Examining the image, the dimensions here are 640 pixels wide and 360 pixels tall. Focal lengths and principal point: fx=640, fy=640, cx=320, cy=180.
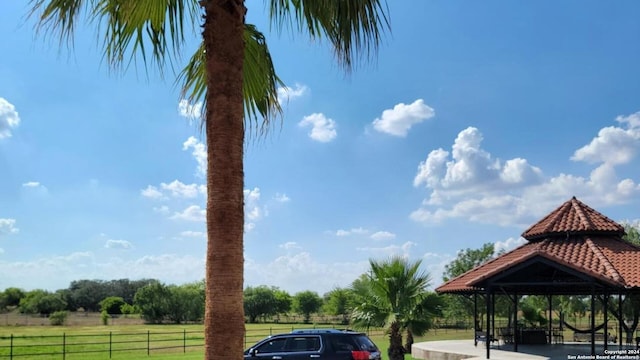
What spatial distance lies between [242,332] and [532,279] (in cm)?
1953

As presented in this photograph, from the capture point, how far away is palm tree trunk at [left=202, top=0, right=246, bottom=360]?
4750 mm

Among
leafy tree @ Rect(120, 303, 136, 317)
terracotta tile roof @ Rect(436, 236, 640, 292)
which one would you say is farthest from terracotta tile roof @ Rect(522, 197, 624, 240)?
leafy tree @ Rect(120, 303, 136, 317)

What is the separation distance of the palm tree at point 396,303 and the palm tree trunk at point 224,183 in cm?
1476

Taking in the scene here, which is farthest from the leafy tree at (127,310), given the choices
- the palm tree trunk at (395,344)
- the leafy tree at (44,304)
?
the palm tree trunk at (395,344)

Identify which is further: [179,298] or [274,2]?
[179,298]

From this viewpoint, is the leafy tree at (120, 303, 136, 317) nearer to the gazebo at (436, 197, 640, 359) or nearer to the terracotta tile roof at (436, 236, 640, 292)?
the terracotta tile roof at (436, 236, 640, 292)

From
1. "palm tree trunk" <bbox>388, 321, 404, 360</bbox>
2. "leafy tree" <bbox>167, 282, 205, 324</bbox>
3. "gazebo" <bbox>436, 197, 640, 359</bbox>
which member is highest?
"gazebo" <bbox>436, 197, 640, 359</bbox>

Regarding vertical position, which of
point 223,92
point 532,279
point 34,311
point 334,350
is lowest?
point 34,311

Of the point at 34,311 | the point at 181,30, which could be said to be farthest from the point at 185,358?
the point at 34,311

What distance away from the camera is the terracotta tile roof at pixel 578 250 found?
1956cm

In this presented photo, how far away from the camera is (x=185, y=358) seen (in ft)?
88.2

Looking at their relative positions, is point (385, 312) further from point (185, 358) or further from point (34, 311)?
point (34, 311)

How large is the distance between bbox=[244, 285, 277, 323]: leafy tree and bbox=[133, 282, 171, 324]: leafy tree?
1249 centimetres

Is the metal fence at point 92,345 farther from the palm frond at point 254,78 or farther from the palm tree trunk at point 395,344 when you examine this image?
the palm frond at point 254,78
